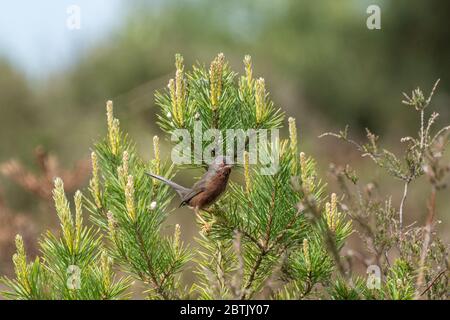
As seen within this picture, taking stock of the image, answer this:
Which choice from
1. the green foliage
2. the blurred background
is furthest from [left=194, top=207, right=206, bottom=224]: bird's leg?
the blurred background

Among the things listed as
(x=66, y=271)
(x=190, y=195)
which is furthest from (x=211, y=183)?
(x=66, y=271)

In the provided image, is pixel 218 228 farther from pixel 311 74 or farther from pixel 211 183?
pixel 311 74

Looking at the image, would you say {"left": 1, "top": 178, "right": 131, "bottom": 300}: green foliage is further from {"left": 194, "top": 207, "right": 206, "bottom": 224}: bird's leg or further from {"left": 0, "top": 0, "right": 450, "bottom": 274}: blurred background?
{"left": 0, "top": 0, "right": 450, "bottom": 274}: blurred background

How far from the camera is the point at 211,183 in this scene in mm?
2406

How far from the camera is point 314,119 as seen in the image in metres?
14.3

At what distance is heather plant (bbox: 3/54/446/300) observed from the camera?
2.03 meters

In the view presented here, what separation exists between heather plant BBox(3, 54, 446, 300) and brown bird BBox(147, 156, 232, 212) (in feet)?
0.12

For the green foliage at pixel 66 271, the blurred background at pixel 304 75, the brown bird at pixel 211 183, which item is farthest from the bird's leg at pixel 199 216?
the blurred background at pixel 304 75

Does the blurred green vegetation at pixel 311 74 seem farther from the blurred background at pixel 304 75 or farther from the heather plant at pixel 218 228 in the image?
the heather plant at pixel 218 228

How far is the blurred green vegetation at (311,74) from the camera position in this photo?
13023mm

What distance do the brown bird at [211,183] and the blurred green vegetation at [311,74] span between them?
8698mm

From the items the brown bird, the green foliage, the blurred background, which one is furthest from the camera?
the blurred background

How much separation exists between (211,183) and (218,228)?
0.16 m
